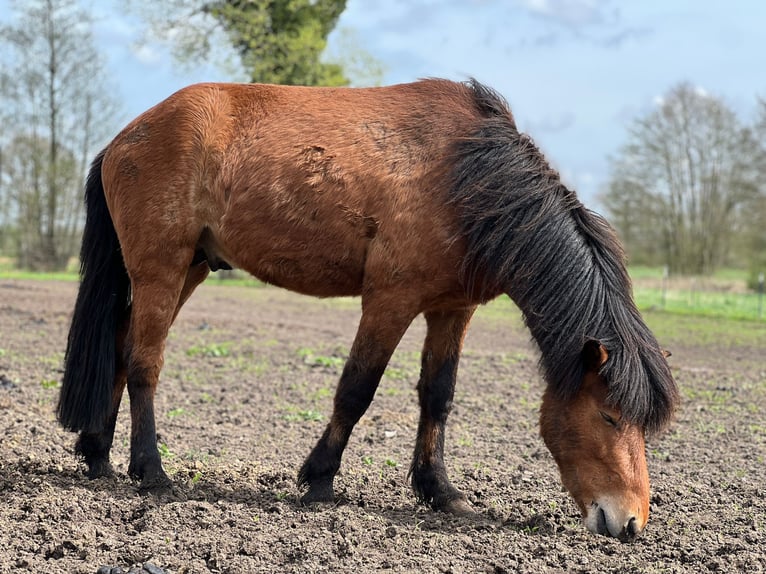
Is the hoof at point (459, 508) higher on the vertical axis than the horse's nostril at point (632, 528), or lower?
lower

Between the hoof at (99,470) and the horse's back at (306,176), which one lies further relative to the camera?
the hoof at (99,470)

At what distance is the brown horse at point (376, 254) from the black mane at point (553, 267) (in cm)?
1

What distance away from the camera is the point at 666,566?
142 inches

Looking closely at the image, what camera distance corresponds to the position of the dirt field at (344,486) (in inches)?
143

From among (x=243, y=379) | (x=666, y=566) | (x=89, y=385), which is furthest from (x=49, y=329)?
(x=666, y=566)

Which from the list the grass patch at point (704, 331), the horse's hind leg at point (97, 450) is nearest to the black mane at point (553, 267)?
A: the horse's hind leg at point (97, 450)

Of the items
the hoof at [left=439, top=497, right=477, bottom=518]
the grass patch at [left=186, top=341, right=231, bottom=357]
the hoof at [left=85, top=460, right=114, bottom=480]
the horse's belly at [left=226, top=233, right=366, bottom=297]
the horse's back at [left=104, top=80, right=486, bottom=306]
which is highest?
the horse's back at [left=104, top=80, right=486, bottom=306]

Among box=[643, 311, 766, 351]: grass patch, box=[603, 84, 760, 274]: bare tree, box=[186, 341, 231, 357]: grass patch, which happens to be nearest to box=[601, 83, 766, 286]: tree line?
box=[603, 84, 760, 274]: bare tree

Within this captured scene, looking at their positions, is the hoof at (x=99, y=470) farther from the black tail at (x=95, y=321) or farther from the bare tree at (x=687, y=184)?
the bare tree at (x=687, y=184)

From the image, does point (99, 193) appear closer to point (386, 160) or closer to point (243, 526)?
point (386, 160)

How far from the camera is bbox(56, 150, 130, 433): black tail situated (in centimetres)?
486

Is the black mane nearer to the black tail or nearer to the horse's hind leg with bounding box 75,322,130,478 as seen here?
the black tail

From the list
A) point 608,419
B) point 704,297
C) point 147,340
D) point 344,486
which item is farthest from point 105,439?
point 704,297

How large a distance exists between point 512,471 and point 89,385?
286 centimetres
